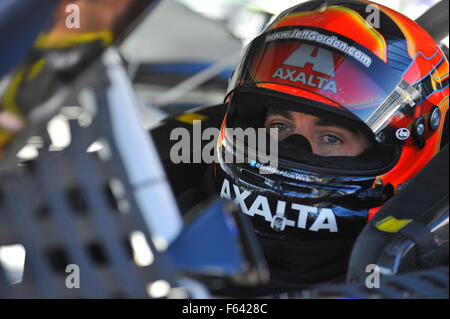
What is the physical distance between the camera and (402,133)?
1.24 metres

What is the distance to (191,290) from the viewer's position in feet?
1.59

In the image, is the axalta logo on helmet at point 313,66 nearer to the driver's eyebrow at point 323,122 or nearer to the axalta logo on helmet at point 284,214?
the driver's eyebrow at point 323,122

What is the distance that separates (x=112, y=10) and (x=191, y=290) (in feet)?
1.00

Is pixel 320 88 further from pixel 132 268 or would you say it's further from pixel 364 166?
pixel 132 268

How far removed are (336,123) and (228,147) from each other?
30 centimetres

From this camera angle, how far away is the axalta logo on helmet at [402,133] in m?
1.24

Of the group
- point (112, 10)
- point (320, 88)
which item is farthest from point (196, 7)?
point (112, 10)

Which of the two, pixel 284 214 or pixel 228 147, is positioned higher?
pixel 228 147

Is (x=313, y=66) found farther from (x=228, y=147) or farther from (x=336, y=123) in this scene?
(x=228, y=147)

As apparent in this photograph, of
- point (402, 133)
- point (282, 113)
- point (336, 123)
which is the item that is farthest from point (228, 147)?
point (402, 133)

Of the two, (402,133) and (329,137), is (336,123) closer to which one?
(329,137)

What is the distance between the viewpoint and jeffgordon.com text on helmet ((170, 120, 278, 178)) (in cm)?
125

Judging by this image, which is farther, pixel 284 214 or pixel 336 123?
pixel 336 123

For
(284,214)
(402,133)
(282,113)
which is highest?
(282,113)
